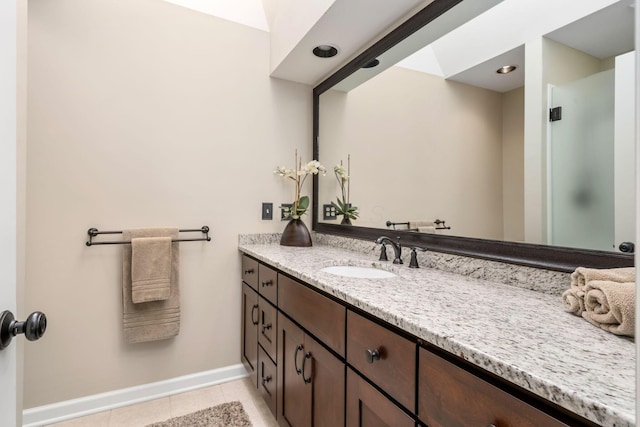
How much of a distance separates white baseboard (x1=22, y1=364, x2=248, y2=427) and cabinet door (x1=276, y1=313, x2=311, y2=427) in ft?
2.38

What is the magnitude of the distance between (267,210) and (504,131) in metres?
1.48

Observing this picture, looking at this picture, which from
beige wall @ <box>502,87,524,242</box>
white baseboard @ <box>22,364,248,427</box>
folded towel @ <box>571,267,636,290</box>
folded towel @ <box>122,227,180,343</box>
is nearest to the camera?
folded towel @ <box>571,267,636,290</box>

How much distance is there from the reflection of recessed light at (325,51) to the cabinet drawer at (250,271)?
4.21 feet

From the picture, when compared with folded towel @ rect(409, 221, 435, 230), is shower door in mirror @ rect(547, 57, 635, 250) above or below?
above

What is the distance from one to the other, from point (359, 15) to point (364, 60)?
1.07 ft

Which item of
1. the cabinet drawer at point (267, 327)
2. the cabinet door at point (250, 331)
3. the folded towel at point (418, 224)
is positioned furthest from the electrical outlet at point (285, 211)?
the folded towel at point (418, 224)

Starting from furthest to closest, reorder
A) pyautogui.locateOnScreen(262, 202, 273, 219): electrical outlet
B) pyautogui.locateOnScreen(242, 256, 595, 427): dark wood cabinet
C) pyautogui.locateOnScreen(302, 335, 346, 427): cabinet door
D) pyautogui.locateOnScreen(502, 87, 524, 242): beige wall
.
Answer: pyautogui.locateOnScreen(262, 202, 273, 219): electrical outlet → pyautogui.locateOnScreen(502, 87, 524, 242): beige wall → pyautogui.locateOnScreen(302, 335, 346, 427): cabinet door → pyautogui.locateOnScreen(242, 256, 595, 427): dark wood cabinet

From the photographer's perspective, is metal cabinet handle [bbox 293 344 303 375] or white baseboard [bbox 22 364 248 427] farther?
white baseboard [bbox 22 364 248 427]

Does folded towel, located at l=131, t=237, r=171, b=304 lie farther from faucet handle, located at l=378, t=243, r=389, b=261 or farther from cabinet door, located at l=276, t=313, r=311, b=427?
faucet handle, located at l=378, t=243, r=389, b=261

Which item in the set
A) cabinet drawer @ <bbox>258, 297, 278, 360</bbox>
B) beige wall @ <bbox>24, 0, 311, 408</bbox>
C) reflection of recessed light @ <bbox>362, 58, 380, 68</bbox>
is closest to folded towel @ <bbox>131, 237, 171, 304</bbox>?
beige wall @ <bbox>24, 0, 311, 408</bbox>

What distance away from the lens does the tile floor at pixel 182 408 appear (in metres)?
1.65

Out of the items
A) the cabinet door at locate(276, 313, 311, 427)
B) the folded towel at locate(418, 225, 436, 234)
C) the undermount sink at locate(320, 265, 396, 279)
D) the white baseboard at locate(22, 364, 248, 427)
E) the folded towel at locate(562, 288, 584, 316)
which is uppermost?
the folded towel at locate(418, 225, 436, 234)

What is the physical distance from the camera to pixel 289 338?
1354 millimetres

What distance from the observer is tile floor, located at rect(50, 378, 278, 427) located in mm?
1650
